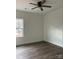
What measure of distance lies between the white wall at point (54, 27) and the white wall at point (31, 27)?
20.3 inches

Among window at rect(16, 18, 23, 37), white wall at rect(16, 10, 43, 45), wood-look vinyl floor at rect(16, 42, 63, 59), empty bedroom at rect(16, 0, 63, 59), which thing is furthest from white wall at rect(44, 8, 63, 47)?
window at rect(16, 18, 23, 37)

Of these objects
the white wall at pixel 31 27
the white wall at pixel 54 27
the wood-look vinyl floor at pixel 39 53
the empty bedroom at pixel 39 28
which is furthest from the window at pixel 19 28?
the white wall at pixel 54 27

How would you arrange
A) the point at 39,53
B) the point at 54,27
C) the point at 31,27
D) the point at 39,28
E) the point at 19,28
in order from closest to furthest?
the point at 39,53 < the point at 19,28 < the point at 54,27 < the point at 31,27 < the point at 39,28

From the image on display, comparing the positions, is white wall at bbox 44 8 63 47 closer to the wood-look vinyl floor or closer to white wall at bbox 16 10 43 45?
white wall at bbox 16 10 43 45

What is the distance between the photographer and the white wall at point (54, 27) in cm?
577

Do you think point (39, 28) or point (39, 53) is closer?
point (39, 53)

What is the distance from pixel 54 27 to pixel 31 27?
179 cm

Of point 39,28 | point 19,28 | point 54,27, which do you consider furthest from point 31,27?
point 54,27

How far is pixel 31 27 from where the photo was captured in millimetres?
6656

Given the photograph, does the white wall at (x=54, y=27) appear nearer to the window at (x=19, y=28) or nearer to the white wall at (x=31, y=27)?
the white wall at (x=31, y=27)

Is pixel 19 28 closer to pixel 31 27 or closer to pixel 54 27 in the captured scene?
pixel 31 27

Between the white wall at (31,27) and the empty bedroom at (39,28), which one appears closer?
the empty bedroom at (39,28)
